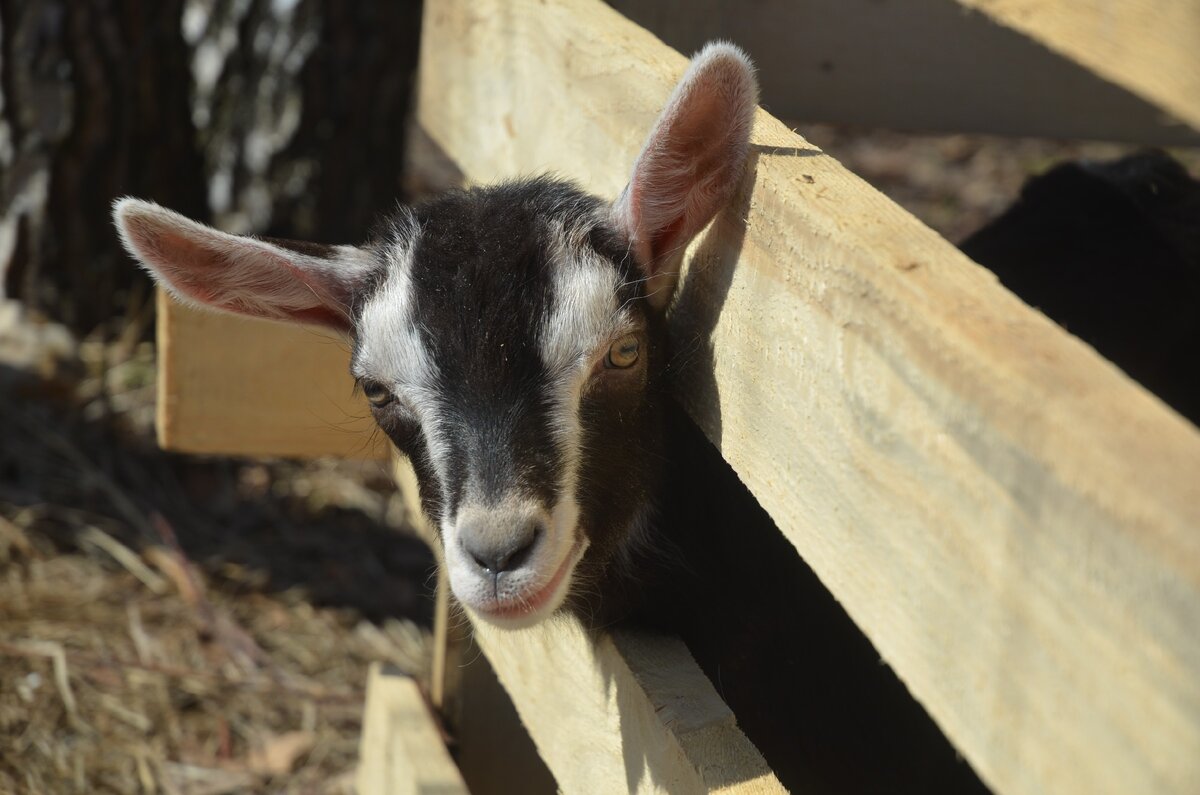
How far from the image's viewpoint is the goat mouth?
2.10 m

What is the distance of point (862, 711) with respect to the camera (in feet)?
9.21

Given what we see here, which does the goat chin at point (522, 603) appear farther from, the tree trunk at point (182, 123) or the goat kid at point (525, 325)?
the tree trunk at point (182, 123)

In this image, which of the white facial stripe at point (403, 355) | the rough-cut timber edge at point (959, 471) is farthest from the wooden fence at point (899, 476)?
the white facial stripe at point (403, 355)

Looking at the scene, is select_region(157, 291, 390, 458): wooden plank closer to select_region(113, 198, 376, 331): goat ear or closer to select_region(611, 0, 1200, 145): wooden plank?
Result: select_region(113, 198, 376, 331): goat ear

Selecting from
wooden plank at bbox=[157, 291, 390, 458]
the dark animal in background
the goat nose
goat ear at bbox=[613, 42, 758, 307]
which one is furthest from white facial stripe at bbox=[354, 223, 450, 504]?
the dark animal in background

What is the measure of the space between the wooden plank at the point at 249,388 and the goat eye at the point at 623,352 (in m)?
1.32

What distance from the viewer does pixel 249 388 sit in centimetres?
366

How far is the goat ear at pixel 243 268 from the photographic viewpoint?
7.93ft

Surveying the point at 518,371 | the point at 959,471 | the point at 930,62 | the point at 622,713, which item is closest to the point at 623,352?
the point at 518,371

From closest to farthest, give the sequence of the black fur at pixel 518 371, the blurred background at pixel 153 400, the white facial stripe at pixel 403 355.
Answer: the black fur at pixel 518 371 → the white facial stripe at pixel 403 355 → the blurred background at pixel 153 400

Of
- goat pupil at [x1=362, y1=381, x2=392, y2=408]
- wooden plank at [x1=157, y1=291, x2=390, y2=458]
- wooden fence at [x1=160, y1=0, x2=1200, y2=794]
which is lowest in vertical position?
wooden plank at [x1=157, y1=291, x2=390, y2=458]

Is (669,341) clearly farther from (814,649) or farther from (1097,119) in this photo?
(1097,119)

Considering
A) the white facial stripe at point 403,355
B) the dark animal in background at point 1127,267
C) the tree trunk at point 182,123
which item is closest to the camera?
the white facial stripe at point 403,355

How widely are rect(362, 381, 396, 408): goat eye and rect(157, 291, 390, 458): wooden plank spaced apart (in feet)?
3.35
